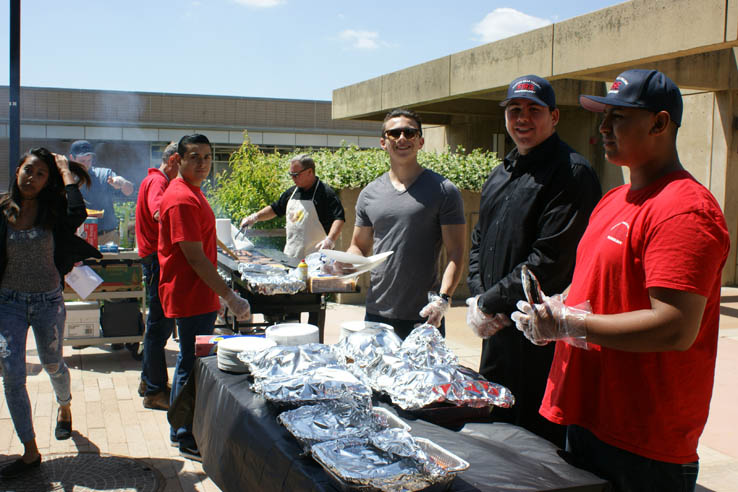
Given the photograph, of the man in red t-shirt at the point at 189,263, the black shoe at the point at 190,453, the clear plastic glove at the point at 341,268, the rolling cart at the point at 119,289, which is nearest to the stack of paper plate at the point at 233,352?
A: the clear plastic glove at the point at 341,268

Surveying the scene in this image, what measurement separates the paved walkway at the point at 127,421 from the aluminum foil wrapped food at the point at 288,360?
1.44 metres

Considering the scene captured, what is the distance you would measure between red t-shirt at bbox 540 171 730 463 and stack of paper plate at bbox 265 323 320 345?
131cm

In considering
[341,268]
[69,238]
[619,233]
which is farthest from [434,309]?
[69,238]

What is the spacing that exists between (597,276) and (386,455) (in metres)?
0.83

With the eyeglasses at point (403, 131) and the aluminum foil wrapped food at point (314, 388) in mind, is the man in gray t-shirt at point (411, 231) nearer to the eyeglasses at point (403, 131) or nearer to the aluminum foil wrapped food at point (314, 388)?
the eyeglasses at point (403, 131)

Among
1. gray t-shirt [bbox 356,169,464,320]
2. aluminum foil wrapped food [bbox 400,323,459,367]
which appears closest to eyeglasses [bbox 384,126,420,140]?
gray t-shirt [bbox 356,169,464,320]

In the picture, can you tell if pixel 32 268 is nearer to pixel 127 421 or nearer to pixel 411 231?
pixel 127 421

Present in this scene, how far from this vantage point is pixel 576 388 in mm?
1914

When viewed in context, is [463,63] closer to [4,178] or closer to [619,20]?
[619,20]

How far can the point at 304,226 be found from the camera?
257 inches

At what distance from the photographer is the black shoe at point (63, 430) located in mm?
4141

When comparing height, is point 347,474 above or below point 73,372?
above

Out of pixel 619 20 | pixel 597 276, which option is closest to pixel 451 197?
pixel 597 276

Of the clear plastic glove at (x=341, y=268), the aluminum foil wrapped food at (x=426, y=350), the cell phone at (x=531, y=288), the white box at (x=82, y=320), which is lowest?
the white box at (x=82, y=320)
